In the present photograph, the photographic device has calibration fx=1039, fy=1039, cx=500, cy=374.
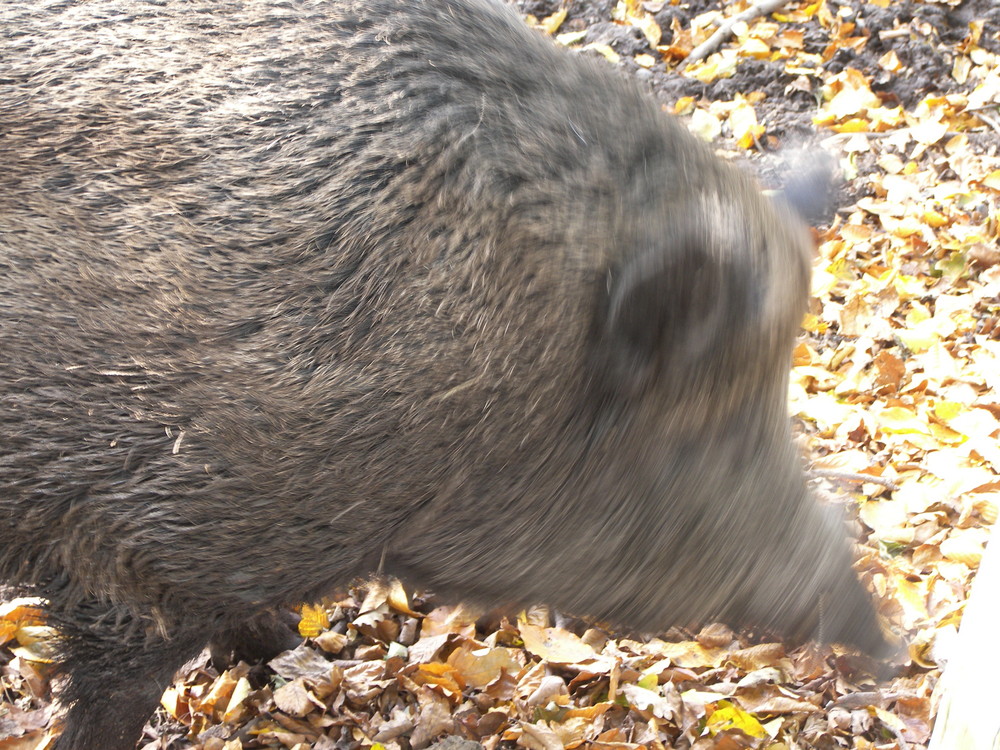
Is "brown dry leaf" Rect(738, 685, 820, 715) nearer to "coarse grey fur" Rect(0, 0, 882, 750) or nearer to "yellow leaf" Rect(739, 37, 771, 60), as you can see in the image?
"coarse grey fur" Rect(0, 0, 882, 750)

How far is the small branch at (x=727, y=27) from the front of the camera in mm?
4750

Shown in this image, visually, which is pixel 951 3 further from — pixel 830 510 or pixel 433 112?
pixel 433 112

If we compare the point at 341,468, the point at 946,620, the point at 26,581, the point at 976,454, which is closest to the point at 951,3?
the point at 976,454

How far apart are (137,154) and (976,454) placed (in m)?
2.53

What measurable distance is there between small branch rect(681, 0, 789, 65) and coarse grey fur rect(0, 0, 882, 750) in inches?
121

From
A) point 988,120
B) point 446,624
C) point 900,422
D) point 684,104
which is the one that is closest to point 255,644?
point 446,624

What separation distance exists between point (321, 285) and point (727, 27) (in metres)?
3.68

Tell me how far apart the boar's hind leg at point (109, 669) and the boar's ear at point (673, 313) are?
97 centimetres

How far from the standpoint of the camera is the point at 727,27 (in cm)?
480

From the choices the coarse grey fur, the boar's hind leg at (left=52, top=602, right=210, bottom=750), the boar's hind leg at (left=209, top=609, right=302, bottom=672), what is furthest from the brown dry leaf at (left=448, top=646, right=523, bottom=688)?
the coarse grey fur

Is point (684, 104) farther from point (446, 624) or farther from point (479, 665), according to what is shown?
point (479, 665)

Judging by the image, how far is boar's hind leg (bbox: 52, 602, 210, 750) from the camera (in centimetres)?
191

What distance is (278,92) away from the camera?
175cm

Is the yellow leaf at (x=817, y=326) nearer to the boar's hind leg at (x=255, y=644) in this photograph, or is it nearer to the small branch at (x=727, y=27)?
the small branch at (x=727, y=27)
